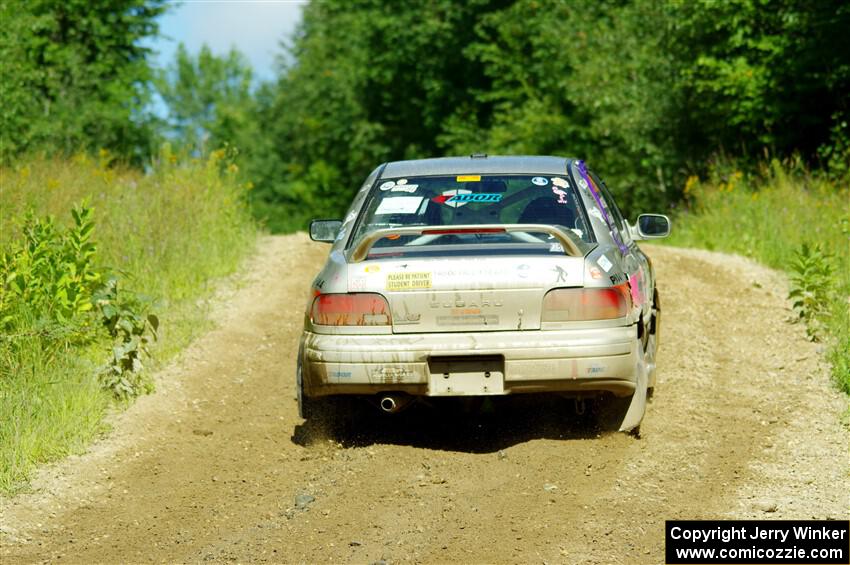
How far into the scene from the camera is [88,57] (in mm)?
28859

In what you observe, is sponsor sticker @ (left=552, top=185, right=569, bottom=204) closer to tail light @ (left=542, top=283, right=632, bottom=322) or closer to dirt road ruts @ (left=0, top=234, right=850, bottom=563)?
tail light @ (left=542, top=283, right=632, bottom=322)

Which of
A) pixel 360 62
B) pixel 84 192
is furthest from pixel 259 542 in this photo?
pixel 360 62

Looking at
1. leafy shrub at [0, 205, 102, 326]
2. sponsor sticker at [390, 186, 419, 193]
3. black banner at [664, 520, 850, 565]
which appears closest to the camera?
black banner at [664, 520, 850, 565]

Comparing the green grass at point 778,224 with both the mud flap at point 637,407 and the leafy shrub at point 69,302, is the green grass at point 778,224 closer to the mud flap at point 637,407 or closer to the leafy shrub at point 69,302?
the mud flap at point 637,407

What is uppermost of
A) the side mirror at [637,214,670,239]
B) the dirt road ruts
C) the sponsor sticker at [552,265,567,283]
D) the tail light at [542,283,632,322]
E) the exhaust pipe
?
the sponsor sticker at [552,265,567,283]

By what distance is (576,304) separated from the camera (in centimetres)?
667

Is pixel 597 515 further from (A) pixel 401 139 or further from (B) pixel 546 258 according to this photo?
(A) pixel 401 139

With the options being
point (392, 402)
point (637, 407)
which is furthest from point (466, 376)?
point (637, 407)

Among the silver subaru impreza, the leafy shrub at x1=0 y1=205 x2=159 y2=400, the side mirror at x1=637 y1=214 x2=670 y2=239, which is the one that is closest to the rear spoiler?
the silver subaru impreza

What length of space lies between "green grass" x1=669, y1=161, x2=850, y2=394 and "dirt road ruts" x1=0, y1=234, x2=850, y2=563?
1950 millimetres

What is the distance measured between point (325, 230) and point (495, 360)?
77.3 inches

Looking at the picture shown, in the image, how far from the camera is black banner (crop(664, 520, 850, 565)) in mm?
5293

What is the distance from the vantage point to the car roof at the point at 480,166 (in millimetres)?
7824

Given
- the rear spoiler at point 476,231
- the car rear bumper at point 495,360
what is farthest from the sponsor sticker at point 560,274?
the car rear bumper at point 495,360
